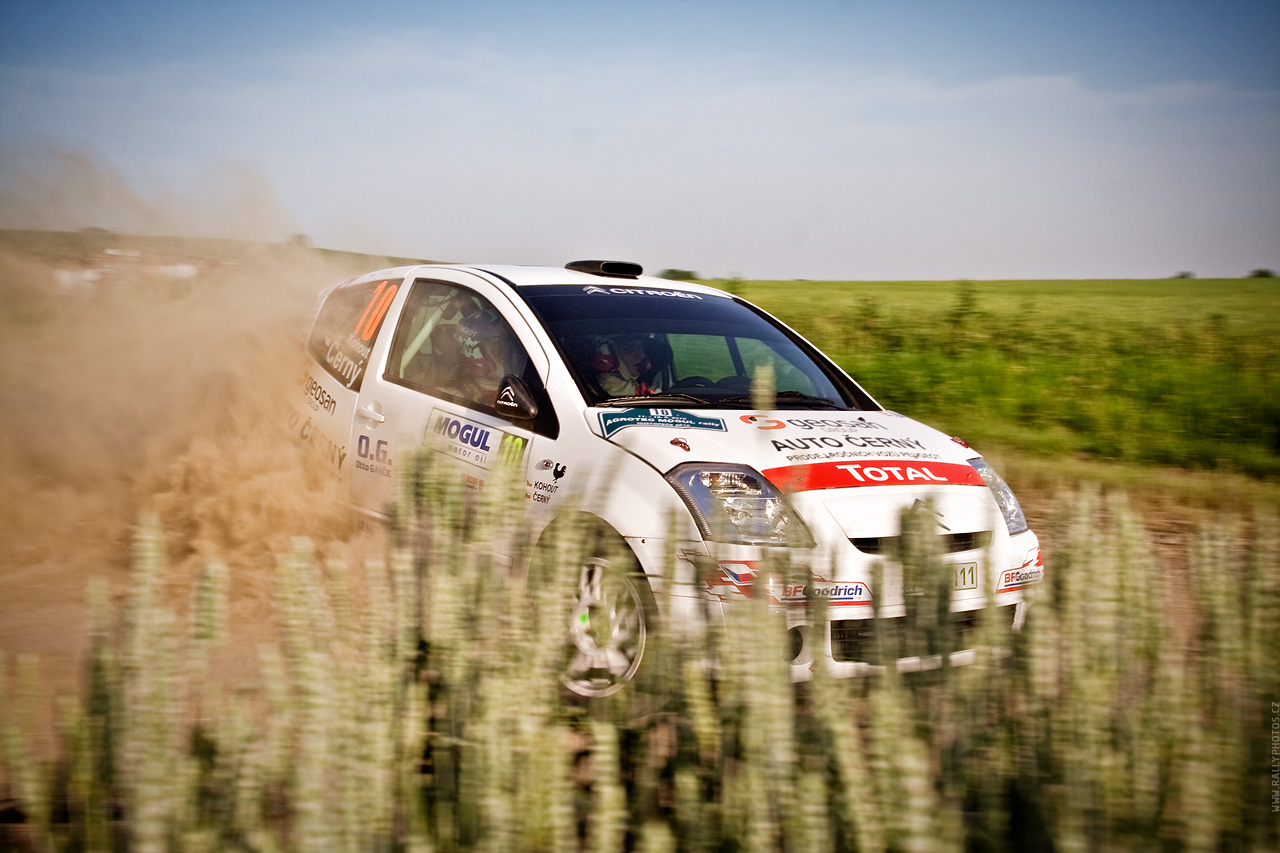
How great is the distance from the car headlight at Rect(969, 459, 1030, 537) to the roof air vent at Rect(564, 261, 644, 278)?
243cm

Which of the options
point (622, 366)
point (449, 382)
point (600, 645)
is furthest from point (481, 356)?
point (600, 645)

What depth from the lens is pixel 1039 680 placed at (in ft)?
7.27

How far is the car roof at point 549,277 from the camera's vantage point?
18.4 feet

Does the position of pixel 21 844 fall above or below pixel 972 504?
below

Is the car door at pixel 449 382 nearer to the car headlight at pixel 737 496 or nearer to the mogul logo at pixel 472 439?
the mogul logo at pixel 472 439

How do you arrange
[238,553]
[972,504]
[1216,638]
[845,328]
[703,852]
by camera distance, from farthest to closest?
[845,328]
[238,553]
[972,504]
[1216,638]
[703,852]

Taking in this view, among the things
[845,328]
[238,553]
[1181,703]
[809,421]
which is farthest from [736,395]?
[845,328]

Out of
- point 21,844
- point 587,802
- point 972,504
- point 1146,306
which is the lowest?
point 21,844

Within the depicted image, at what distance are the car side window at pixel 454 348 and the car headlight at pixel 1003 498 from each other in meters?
2.05

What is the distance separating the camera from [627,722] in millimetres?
2334

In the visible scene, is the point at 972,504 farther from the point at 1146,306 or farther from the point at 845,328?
the point at 1146,306

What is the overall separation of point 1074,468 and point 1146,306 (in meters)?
28.1

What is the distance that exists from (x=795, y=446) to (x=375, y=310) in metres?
2.82

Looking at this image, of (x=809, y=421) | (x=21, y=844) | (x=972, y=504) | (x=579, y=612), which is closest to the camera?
(x=21, y=844)
